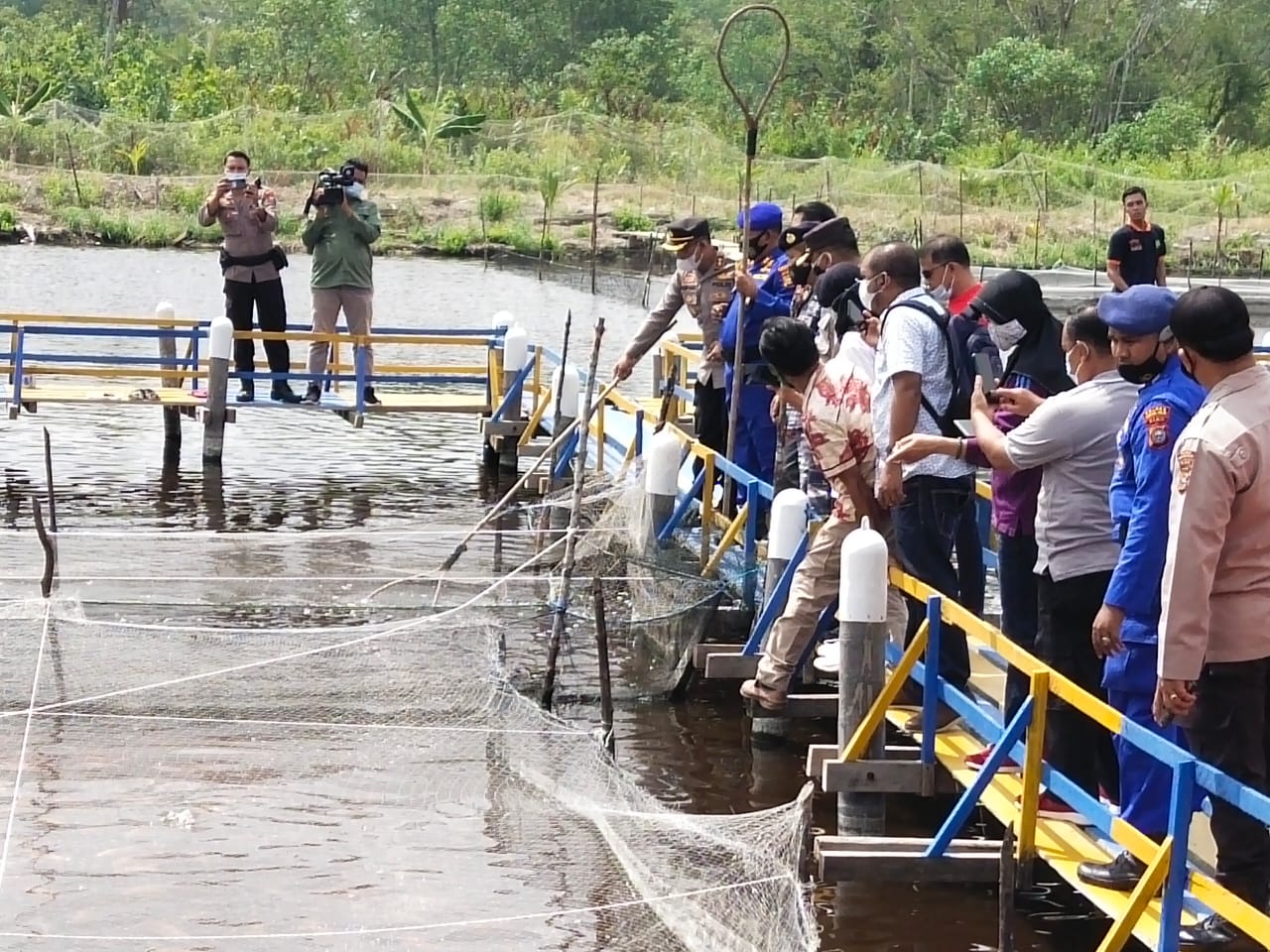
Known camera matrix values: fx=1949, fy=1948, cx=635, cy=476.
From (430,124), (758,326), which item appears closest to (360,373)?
(758,326)

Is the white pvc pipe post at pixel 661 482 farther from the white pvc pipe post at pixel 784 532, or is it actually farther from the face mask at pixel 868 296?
the face mask at pixel 868 296

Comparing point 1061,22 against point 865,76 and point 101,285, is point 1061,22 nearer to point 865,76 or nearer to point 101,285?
point 865,76

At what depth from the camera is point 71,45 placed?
45344 mm

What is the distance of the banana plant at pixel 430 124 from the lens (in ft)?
132

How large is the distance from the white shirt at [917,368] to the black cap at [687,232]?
314cm

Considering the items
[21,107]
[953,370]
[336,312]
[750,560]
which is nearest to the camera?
[953,370]

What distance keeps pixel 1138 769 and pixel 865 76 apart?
5032 centimetres

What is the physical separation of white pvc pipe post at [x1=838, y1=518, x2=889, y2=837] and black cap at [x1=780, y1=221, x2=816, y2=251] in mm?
2550

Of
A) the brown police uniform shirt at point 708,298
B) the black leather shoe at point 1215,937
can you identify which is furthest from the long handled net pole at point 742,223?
the black leather shoe at point 1215,937

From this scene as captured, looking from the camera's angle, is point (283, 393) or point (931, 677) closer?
point (931, 677)

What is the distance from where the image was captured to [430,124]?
134 feet

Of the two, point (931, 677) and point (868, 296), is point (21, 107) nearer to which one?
point (868, 296)

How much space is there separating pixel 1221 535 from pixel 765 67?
190 ft

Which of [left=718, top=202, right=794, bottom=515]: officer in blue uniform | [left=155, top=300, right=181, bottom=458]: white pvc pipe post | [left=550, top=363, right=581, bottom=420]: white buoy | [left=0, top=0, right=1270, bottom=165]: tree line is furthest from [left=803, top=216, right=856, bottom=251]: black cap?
[left=0, top=0, right=1270, bottom=165]: tree line
